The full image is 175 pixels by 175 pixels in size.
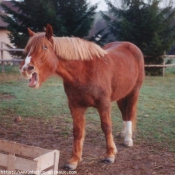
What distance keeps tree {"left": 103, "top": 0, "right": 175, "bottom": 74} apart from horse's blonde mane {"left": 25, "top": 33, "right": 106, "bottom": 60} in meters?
10.7

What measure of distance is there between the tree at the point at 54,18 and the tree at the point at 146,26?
63.5 inches

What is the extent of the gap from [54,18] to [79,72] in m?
10.9

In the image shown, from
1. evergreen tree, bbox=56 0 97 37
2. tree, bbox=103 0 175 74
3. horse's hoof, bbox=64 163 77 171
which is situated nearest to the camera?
horse's hoof, bbox=64 163 77 171

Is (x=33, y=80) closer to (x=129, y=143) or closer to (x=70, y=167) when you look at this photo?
(x=70, y=167)

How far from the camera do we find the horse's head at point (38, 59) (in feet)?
9.96

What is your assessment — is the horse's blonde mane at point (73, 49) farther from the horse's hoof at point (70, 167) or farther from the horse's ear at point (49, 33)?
the horse's hoof at point (70, 167)

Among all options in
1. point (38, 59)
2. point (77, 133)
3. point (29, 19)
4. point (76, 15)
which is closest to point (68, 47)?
point (38, 59)

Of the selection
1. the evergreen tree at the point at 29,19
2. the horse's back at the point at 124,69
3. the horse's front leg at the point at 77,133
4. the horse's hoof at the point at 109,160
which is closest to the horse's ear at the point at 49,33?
the horse's front leg at the point at 77,133

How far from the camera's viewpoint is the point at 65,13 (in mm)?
14633

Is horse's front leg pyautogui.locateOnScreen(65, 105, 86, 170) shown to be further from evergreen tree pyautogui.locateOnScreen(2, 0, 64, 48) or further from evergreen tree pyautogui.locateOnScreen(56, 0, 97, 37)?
evergreen tree pyautogui.locateOnScreen(56, 0, 97, 37)

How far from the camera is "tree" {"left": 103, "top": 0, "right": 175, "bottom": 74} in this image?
46.7 ft

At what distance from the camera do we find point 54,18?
45.5 feet

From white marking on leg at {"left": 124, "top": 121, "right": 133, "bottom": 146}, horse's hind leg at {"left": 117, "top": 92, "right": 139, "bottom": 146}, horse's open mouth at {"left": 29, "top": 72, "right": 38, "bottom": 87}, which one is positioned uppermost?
horse's open mouth at {"left": 29, "top": 72, "right": 38, "bottom": 87}

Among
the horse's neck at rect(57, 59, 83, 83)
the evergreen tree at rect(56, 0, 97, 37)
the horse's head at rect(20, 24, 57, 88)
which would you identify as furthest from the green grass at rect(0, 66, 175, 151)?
the evergreen tree at rect(56, 0, 97, 37)
